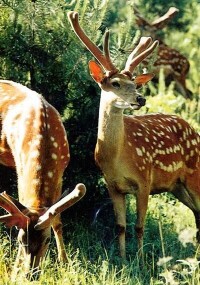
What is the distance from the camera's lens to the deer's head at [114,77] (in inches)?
263

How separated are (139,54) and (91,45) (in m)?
0.48

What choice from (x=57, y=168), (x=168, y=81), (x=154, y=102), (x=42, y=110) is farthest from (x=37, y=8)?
(x=168, y=81)

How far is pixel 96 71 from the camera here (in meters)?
6.86

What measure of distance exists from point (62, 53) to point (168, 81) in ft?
20.5

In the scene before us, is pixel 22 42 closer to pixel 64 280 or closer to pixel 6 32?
pixel 6 32

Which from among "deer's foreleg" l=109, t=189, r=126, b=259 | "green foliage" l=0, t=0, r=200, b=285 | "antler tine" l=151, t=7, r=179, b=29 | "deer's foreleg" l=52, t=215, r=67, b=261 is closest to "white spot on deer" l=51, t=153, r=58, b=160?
"deer's foreleg" l=52, t=215, r=67, b=261

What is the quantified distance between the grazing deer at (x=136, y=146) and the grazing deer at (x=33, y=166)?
42 centimetres

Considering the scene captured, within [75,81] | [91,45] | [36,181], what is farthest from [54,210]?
[75,81]

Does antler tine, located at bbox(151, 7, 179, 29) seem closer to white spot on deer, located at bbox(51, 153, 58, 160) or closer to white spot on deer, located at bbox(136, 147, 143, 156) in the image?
white spot on deer, located at bbox(136, 147, 143, 156)

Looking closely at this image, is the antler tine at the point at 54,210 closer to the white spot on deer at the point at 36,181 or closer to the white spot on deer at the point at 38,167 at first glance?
the white spot on deer at the point at 36,181

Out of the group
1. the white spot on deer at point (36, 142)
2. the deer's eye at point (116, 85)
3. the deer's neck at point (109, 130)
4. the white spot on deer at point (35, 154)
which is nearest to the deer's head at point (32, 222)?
the white spot on deer at point (35, 154)

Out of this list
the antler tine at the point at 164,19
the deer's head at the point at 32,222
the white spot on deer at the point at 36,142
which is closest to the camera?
the deer's head at the point at 32,222

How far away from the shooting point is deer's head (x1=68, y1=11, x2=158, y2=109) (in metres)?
6.67

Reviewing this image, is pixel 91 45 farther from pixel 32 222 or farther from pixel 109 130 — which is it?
pixel 32 222
